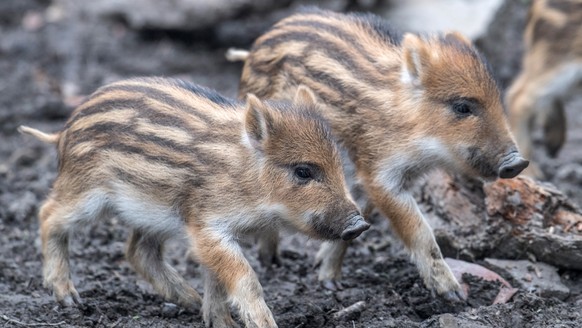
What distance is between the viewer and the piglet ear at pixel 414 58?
5848 mm

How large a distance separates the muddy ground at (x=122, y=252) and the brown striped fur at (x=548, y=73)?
341 mm

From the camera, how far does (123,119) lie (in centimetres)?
547

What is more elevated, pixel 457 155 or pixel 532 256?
pixel 457 155

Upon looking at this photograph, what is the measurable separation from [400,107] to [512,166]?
764mm

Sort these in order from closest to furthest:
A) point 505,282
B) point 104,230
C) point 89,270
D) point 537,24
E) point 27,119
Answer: point 505,282 → point 89,270 → point 104,230 → point 537,24 → point 27,119

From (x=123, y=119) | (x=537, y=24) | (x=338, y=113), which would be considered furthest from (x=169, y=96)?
(x=537, y=24)

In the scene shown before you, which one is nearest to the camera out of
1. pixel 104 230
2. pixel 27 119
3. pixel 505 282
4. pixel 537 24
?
pixel 505 282

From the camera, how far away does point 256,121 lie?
5316 mm

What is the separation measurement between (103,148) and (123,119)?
0.19m

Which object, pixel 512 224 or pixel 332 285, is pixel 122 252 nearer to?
pixel 332 285

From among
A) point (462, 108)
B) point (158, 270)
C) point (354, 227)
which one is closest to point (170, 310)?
point (158, 270)


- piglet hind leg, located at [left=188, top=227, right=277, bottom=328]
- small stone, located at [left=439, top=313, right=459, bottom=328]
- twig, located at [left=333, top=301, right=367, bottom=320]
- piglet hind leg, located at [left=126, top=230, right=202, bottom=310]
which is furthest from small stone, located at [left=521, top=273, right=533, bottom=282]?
piglet hind leg, located at [left=126, top=230, right=202, bottom=310]

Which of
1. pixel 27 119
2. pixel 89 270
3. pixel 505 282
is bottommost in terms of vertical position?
pixel 27 119

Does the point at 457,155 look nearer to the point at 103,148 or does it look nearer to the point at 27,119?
the point at 103,148
